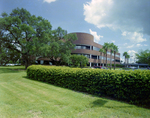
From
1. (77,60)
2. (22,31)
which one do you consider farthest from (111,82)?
(77,60)

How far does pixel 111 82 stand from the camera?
17.8 feet

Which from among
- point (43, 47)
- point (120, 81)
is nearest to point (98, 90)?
point (120, 81)

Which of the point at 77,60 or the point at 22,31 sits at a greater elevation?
the point at 22,31

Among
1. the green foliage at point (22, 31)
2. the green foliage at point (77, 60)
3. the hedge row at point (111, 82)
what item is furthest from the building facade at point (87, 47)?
the hedge row at point (111, 82)

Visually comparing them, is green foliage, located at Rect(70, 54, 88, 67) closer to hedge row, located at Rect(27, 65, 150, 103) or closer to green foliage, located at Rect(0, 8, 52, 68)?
green foliage, located at Rect(0, 8, 52, 68)

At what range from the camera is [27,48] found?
2094cm

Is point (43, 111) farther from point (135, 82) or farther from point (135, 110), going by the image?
point (135, 82)

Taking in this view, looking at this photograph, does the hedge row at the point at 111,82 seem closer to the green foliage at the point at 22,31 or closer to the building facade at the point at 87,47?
the green foliage at the point at 22,31

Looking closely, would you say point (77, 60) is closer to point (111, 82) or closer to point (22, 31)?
point (22, 31)

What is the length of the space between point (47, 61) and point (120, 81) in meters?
48.4

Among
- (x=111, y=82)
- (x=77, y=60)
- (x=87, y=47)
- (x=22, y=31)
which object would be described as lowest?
(x=111, y=82)

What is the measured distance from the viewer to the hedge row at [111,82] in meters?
4.68

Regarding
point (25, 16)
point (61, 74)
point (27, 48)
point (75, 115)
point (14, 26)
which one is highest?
point (25, 16)

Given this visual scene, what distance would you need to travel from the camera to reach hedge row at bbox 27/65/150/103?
4676 mm
